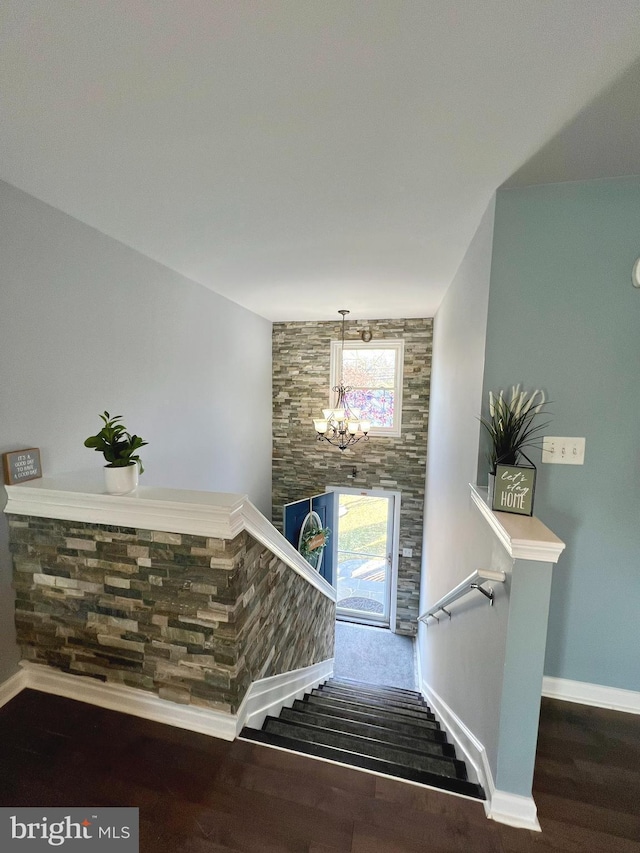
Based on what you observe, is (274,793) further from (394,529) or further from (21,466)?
(394,529)

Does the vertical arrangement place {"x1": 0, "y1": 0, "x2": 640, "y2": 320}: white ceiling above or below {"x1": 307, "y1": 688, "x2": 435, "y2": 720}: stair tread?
above

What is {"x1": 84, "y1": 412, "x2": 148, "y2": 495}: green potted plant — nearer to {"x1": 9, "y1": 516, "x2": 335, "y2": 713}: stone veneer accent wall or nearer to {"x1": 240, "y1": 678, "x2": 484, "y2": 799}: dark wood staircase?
Result: {"x1": 9, "y1": 516, "x2": 335, "y2": 713}: stone veneer accent wall

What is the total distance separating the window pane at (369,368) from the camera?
4.94 m

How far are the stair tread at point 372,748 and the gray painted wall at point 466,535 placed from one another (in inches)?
7.8

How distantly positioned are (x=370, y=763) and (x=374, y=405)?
13.3 ft

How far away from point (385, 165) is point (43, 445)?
2080 millimetres

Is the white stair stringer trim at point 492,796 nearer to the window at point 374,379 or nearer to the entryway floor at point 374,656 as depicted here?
the entryway floor at point 374,656

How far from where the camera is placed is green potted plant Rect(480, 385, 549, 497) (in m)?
1.55

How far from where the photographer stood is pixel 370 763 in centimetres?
140

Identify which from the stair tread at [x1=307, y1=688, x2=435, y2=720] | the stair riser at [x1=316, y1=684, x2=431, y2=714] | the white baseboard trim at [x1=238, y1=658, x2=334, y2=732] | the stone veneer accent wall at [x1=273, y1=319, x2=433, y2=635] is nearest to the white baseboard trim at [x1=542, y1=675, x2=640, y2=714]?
the stair tread at [x1=307, y1=688, x2=435, y2=720]

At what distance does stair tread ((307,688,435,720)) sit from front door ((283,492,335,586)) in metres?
2.01

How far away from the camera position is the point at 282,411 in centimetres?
529

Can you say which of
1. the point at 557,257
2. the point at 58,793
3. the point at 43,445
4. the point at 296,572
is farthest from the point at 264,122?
the point at 58,793

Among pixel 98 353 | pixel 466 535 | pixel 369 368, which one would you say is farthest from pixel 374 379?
pixel 98 353
